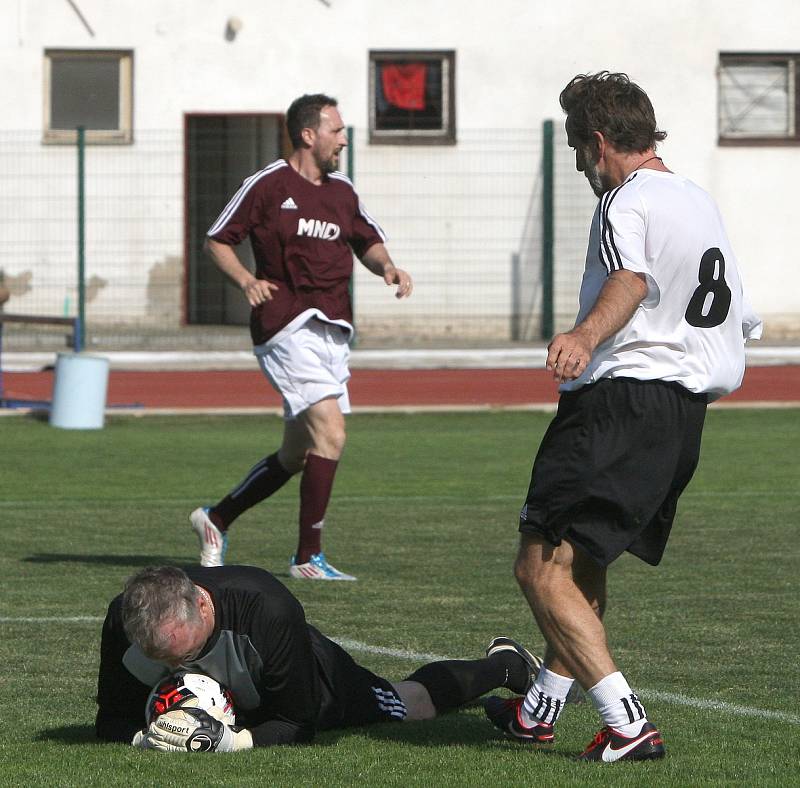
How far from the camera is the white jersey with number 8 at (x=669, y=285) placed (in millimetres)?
5082

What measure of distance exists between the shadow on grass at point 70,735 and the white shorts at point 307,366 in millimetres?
3349

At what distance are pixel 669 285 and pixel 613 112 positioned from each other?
19.9 inches

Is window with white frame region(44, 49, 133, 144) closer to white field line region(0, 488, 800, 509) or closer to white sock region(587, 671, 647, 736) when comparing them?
white field line region(0, 488, 800, 509)

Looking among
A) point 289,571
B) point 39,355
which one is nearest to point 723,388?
point 289,571

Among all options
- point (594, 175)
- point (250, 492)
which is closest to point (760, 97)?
point (250, 492)

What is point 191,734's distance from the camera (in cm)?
524

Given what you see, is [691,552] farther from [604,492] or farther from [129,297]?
[129,297]

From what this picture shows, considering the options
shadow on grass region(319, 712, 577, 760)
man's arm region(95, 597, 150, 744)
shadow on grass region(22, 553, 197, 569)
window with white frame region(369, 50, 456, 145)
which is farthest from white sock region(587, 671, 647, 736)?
window with white frame region(369, 50, 456, 145)

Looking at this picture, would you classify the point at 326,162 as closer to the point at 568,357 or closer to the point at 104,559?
the point at 104,559

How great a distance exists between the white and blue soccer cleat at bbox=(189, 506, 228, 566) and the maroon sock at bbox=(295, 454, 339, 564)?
0.36 metres

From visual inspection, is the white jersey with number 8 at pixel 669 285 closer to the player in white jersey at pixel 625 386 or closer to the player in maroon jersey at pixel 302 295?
the player in white jersey at pixel 625 386

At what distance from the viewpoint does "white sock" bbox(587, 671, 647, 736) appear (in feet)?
16.7

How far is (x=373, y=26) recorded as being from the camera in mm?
25391

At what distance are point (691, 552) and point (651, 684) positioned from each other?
341 centimetres
